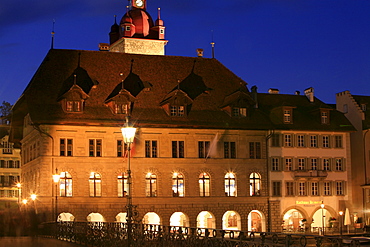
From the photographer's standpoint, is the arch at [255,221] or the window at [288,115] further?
the window at [288,115]

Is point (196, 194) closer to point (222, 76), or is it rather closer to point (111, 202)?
point (111, 202)

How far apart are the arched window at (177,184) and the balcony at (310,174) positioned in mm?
10649

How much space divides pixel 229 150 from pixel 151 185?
7.74 meters

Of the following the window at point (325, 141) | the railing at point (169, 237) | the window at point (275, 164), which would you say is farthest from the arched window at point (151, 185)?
the railing at point (169, 237)

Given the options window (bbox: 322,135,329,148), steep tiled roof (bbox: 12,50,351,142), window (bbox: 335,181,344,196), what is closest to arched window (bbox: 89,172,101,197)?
steep tiled roof (bbox: 12,50,351,142)

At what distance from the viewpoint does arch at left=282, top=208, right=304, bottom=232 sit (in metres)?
66.7

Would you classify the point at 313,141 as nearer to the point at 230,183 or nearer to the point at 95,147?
the point at 230,183

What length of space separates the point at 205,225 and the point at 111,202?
9.11m

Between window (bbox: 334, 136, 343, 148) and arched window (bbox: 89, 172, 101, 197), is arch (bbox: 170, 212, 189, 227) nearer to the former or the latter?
arched window (bbox: 89, 172, 101, 197)

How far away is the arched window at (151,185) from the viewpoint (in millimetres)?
62781

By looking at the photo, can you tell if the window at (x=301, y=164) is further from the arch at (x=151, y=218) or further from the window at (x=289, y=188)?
the arch at (x=151, y=218)

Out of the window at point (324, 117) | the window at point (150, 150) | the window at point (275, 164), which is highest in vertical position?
the window at point (324, 117)

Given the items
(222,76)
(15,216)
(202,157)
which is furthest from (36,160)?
(222,76)

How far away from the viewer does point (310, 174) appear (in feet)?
222
